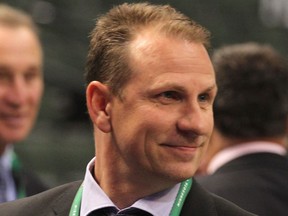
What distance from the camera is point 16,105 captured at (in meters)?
5.31

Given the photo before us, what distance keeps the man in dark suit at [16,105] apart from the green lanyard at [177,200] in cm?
200

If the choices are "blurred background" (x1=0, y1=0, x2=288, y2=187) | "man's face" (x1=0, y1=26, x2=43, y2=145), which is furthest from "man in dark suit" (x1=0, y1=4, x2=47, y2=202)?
"blurred background" (x1=0, y1=0, x2=288, y2=187)

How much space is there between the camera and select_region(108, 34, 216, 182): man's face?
9.74ft

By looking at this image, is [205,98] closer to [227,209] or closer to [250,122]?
[227,209]

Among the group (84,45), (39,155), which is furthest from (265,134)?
(84,45)

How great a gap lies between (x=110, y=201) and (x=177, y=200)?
226mm

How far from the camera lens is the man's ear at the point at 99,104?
3.11 metres

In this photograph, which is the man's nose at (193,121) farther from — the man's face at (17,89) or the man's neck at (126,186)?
the man's face at (17,89)

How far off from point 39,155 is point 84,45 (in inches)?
62.3

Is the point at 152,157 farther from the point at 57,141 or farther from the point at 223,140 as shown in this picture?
the point at 57,141

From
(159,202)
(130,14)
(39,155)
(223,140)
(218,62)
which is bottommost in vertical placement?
(39,155)

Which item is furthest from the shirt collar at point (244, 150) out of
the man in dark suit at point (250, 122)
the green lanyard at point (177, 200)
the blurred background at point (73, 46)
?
the blurred background at point (73, 46)

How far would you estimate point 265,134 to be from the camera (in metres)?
4.42

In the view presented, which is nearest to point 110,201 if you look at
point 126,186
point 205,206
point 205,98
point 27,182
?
point 126,186
